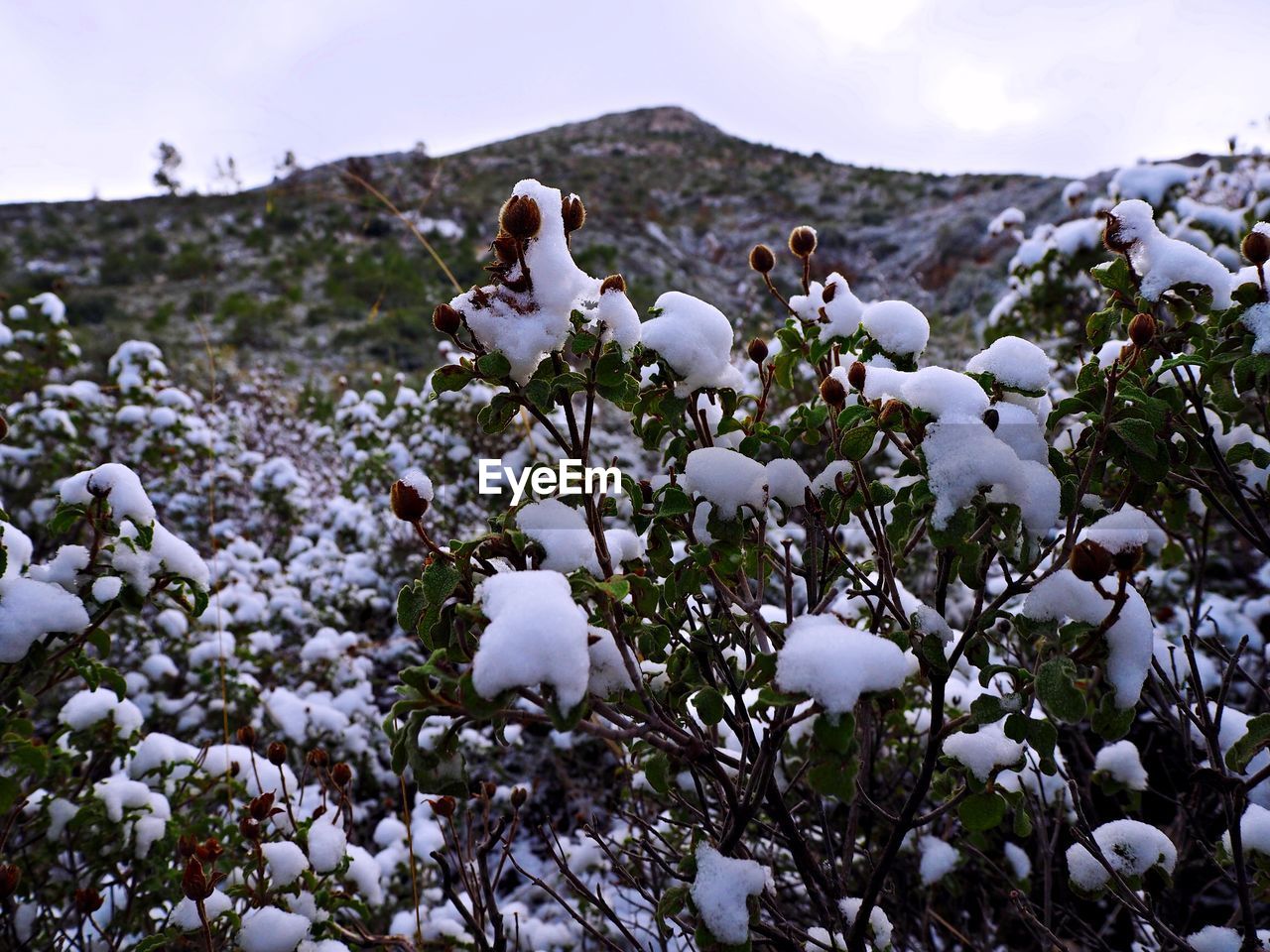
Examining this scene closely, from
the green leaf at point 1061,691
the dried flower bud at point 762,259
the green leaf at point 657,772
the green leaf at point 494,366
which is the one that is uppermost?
the dried flower bud at point 762,259

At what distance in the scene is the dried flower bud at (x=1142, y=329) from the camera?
2.90 ft

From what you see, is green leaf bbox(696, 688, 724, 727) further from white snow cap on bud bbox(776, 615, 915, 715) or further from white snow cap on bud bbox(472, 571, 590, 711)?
white snow cap on bud bbox(472, 571, 590, 711)

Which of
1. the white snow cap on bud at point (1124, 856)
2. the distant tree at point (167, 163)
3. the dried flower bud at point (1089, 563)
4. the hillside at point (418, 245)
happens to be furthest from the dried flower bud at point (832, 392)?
the distant tree at point (167, 163)

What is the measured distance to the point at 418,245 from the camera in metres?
16.6

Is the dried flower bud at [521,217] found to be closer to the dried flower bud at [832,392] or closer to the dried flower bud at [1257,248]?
the dried flower bud at [832,392]

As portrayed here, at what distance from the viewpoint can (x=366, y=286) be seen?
14.0 meters

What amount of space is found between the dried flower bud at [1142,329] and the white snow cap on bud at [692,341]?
0.51 metres

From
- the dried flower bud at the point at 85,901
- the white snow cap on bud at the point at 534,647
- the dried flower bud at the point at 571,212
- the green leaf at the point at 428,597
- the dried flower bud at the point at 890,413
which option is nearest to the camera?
the white snow cap on bud at the point at 534,647

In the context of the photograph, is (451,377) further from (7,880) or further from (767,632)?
(7,880)

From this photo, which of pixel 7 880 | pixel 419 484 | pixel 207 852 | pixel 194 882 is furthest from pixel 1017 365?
pixel 7 880

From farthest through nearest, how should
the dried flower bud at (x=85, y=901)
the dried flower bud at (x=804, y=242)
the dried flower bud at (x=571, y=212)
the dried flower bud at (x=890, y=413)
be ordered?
1. the dried flower bud at (x=85, y=901)
2. the dried flower bud at (x=804, y=242)
3. the dried flower bud at (x=571, y=212)
4. the dried flower bud at (x=890, y=413)

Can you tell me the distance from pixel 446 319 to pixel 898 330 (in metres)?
0.67

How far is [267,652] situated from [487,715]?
303cm

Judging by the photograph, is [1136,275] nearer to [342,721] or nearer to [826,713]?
[826,713]
